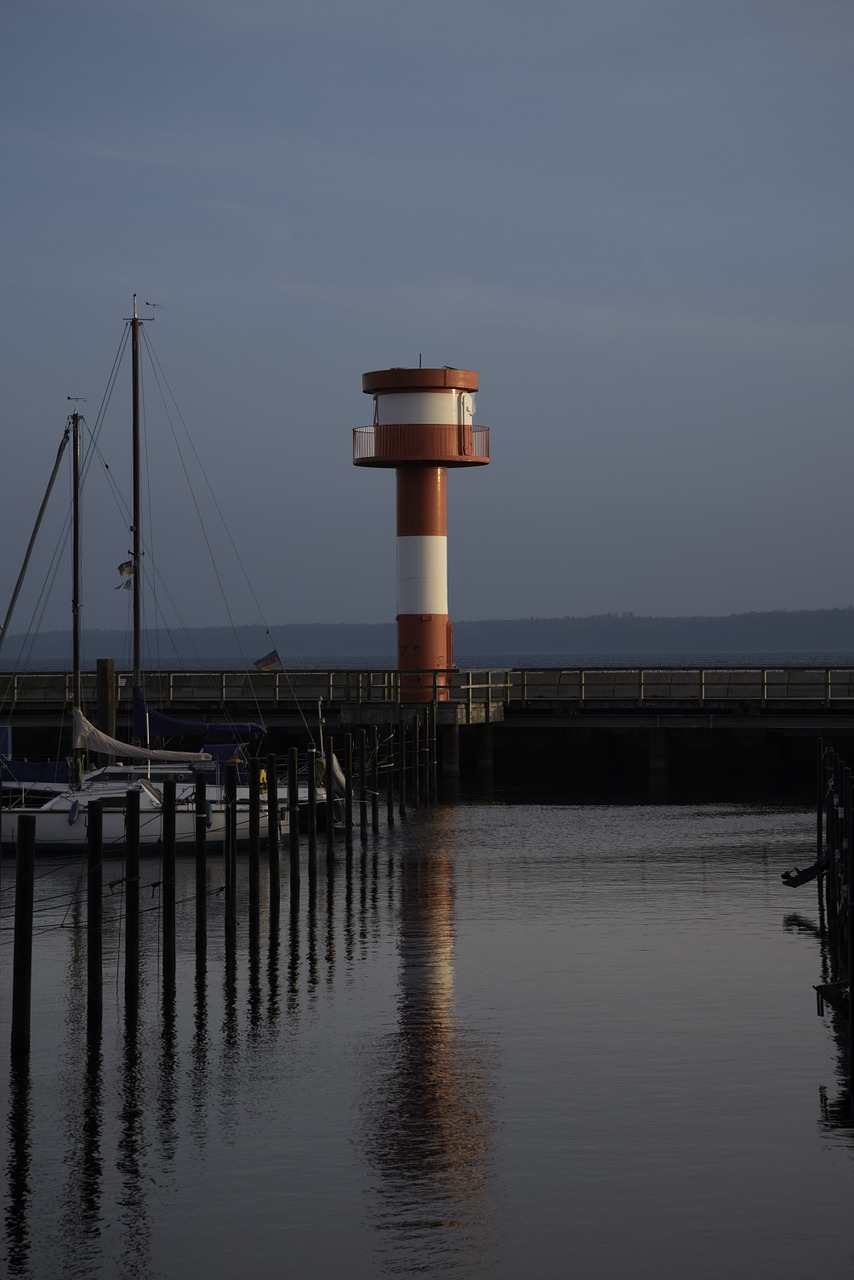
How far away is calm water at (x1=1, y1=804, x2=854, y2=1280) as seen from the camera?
11.0m

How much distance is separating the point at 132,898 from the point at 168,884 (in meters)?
1.28

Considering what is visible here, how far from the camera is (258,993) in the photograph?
59.5 feet

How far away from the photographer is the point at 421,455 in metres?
40.6

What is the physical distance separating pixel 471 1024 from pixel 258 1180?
4.84m

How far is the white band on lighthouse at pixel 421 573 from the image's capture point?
135 feet

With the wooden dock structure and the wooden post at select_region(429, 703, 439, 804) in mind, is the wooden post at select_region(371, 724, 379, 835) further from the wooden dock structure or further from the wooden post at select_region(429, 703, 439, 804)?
the wooden dock structure

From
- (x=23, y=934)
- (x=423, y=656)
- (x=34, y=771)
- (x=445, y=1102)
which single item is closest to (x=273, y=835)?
(x=23, y=934)

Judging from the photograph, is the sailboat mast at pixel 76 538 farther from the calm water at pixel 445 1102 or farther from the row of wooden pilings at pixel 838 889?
the row of wooden pilings at pixel 838 889

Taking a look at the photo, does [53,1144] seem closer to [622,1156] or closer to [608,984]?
[622,1156]

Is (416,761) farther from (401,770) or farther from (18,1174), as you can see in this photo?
(18,1174)

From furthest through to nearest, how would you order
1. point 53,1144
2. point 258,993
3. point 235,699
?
point 235,699, point 258,993, point 53,1144

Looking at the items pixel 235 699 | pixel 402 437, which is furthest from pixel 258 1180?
pixel 235 699

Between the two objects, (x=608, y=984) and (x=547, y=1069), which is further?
(x=608, y=984)

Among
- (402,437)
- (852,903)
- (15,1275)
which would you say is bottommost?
(15,1275)
